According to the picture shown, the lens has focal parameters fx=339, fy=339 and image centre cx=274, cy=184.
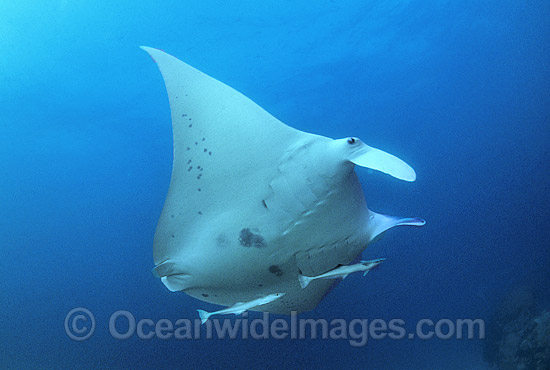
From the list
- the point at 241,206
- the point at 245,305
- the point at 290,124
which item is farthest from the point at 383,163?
the point at 290,124

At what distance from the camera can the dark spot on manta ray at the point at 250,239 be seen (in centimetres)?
164

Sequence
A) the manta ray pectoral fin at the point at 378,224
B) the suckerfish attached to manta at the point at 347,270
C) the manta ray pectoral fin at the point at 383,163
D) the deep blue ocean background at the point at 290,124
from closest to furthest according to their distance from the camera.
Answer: the manta ray pectoral fin at the point at 383,163, the suckerfish attached to manta at the point at 347,270, the manta ray pectoral fin at the point at 378,224, the deep blue ocean background at the point at 290,124

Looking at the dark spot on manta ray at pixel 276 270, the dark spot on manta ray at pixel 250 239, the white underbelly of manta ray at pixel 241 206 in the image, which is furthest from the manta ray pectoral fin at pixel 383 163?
the dark spot on manta ray at pixel 276 270

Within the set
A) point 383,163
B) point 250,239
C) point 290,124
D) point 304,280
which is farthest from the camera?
point 290,124

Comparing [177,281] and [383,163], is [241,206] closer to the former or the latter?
[177,281]

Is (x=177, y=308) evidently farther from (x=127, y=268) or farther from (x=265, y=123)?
(x=265, y=123)

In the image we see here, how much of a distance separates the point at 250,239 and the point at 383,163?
72cm

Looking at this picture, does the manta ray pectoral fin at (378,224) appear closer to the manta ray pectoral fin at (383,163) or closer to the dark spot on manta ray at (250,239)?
the manta ray pectoral fin at (383,163)

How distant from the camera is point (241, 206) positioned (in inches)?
65.8

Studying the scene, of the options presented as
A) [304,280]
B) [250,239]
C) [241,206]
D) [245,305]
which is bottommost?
[245,305]

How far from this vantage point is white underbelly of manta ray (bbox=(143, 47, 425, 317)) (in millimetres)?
1593

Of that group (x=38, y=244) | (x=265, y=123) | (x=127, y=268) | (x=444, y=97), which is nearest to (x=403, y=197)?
(x=444, y=97)

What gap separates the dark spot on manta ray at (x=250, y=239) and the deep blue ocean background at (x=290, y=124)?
4.97 m

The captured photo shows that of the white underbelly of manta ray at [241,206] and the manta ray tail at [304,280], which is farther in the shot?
the manta ray tail at [304,280]
